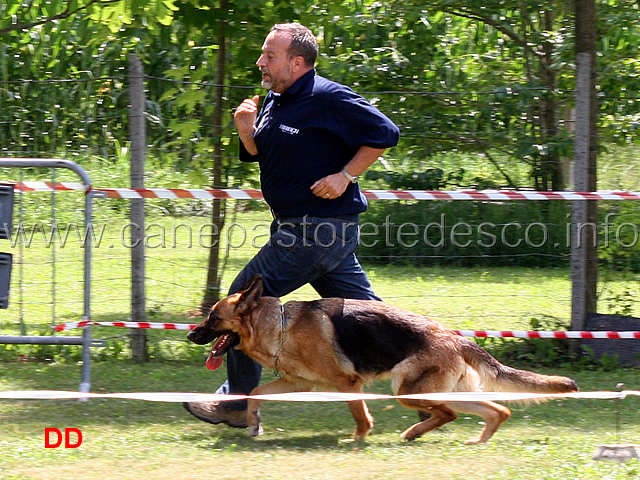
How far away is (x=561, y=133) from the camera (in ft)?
23.1

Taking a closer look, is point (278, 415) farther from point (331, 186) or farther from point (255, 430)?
point (331, 186)

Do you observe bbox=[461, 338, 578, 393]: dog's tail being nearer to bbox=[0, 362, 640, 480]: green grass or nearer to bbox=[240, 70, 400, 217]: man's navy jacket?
bbox=[0, 362, 640, 480]: green grass

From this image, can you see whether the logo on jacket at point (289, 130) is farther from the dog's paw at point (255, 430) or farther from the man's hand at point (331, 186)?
the dog's paw at point (255, 430)

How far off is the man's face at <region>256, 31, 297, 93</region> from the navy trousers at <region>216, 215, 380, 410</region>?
2.44ft

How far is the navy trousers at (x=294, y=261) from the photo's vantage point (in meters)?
4.89

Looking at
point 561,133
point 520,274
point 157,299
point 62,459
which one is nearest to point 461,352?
point 62,459

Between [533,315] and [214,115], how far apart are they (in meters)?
3.21

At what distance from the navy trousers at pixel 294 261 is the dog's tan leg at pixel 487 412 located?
956 millimetres

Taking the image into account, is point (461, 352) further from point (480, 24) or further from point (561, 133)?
point (480, 24)

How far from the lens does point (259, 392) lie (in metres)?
4.87

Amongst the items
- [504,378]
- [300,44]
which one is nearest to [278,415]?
[504,378]

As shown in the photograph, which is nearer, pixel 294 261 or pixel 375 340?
pixel 375 340

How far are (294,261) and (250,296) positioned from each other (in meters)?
0.33

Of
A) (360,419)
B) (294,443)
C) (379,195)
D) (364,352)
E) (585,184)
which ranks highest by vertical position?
(585,184)
